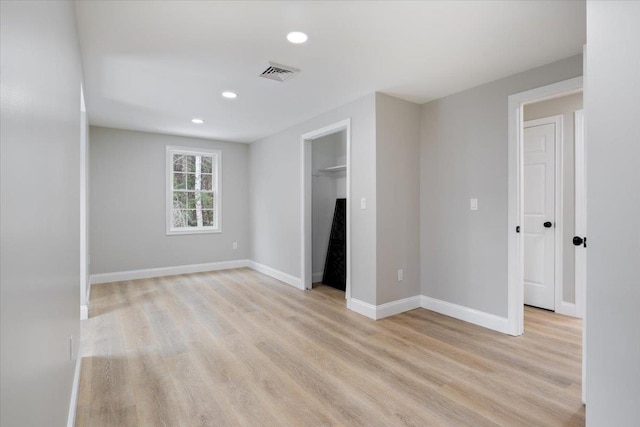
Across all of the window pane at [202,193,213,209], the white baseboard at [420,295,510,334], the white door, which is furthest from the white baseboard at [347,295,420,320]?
the window pane at [202,193,213,209]

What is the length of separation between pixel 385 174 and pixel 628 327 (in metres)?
2.51

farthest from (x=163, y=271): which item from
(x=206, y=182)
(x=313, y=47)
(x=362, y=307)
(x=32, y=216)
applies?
(x=32, y=216)

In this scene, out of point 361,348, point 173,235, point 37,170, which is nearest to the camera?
point 37,170

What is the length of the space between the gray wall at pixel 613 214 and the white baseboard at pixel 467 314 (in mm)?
1839

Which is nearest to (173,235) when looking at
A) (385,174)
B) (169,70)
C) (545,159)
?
(169,70)

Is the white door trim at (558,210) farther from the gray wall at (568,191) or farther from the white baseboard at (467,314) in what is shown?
the white baseboard at (467,314)

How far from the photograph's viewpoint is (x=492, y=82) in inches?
127

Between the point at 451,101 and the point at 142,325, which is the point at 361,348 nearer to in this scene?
the point at 142,325

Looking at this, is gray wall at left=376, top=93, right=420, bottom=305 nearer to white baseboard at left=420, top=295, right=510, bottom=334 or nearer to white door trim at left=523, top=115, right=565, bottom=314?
white baseboard at left=420, top=295, right=510, bottom=334

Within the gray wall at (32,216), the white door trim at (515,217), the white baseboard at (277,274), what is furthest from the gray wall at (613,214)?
the white baseboard at (277,274)

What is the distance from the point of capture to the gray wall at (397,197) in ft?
11.7

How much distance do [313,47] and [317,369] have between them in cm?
245

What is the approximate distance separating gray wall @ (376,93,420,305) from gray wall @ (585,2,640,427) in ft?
7.20

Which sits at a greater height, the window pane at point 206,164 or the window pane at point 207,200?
the window pane at point 206,164
